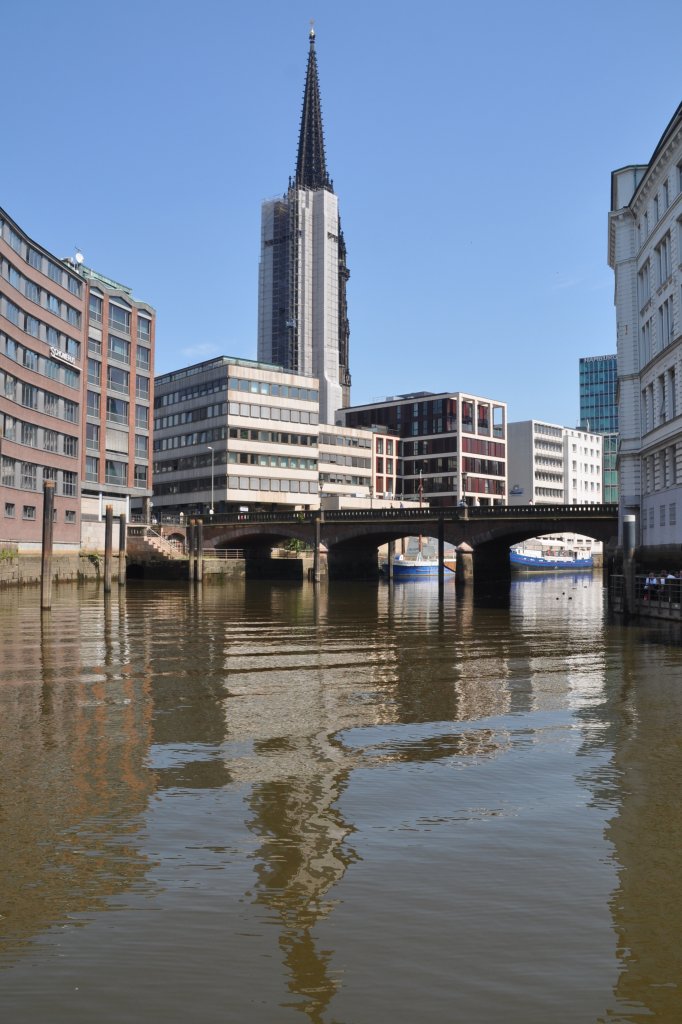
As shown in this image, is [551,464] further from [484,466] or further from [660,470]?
[660,470]

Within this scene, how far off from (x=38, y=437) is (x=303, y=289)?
4796 inches

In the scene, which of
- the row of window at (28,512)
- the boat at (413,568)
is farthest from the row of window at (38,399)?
the boat at (413,568)

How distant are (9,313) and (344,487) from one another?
8302 centimetres

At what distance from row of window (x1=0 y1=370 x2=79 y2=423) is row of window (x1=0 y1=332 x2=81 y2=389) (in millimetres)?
1413

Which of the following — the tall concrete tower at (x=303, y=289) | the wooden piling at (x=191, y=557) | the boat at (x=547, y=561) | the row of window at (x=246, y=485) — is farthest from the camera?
the tall concrete tower at (x=303, y=289)

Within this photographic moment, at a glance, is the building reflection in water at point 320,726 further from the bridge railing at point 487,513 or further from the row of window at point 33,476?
the bridge railing at point 487,513

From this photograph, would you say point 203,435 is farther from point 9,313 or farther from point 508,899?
point 508,899

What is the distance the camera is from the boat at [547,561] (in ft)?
Answer: 418

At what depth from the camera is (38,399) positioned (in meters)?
70.9

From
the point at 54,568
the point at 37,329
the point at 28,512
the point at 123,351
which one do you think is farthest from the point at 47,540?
the point at 123,351

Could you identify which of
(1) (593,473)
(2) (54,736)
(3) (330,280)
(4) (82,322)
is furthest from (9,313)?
(1) (593,473)

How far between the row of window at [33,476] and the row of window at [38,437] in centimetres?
159

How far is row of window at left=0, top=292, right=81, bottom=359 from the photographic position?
6456cm

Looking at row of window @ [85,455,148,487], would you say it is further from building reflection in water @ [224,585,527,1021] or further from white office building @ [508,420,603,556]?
white office building @ [508,420,603,556]
